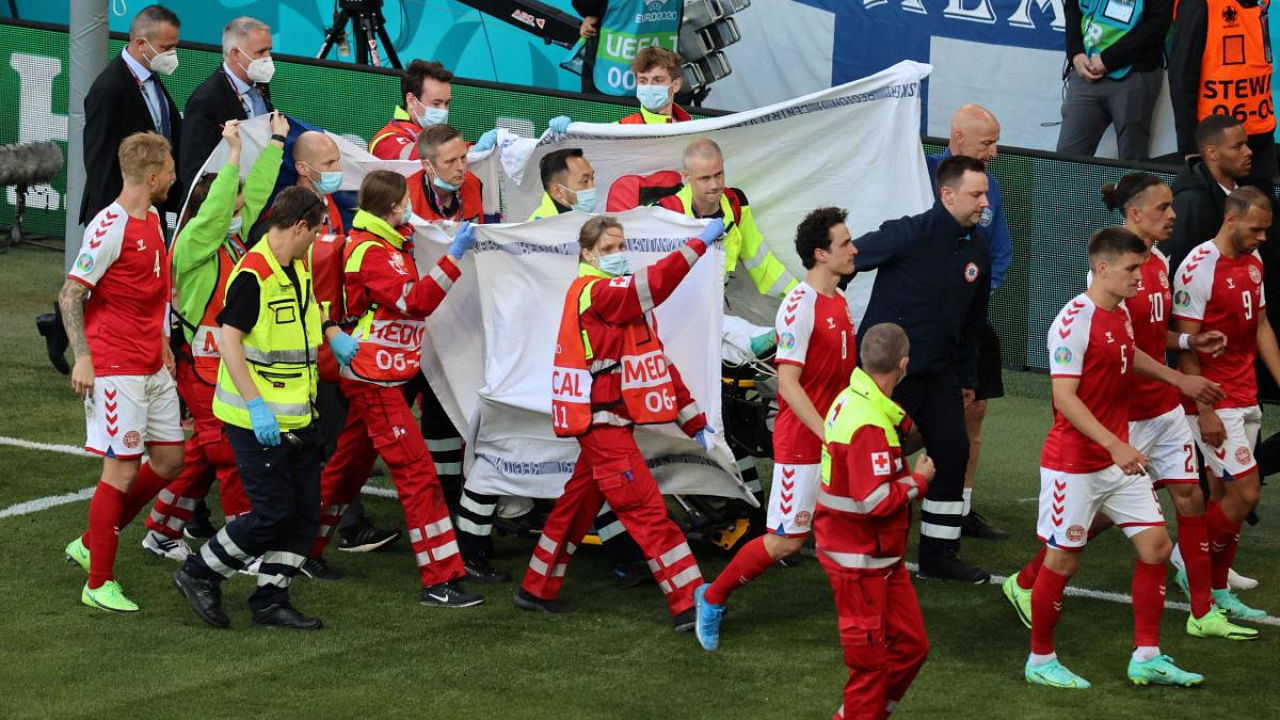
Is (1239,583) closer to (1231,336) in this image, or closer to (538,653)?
(1231,336)

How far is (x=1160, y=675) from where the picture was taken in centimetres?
688

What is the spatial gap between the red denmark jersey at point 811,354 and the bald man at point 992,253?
1203 millimetres

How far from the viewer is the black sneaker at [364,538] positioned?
8.71m

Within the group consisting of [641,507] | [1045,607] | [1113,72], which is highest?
[1113,72]

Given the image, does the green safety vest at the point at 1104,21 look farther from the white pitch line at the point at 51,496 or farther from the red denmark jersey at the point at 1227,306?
the white pitch line at the point at 51,496

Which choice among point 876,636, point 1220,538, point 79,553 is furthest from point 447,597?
point 1220,538

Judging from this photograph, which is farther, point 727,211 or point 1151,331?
point 727,211

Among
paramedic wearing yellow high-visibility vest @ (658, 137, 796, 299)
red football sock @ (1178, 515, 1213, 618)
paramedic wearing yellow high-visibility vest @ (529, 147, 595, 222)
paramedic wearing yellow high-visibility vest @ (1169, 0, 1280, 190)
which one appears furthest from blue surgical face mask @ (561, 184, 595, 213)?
paramedic wearing yellow high-visibility vest @ (1169, 0, 1280, 190)

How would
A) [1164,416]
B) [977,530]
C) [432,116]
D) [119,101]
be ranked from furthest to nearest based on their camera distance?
[432,116] < [119,101] < [977,530] < [1164,416]

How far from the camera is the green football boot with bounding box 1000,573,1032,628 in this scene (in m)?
7.71

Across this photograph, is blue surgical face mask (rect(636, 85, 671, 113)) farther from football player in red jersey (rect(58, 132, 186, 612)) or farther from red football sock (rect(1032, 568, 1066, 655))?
red football sock (rect(1032, 568, 1066, 655))

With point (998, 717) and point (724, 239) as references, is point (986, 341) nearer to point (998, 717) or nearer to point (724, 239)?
point (724, 239)

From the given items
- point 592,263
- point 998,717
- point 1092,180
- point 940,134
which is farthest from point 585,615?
point 940,134

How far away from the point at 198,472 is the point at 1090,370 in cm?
393
